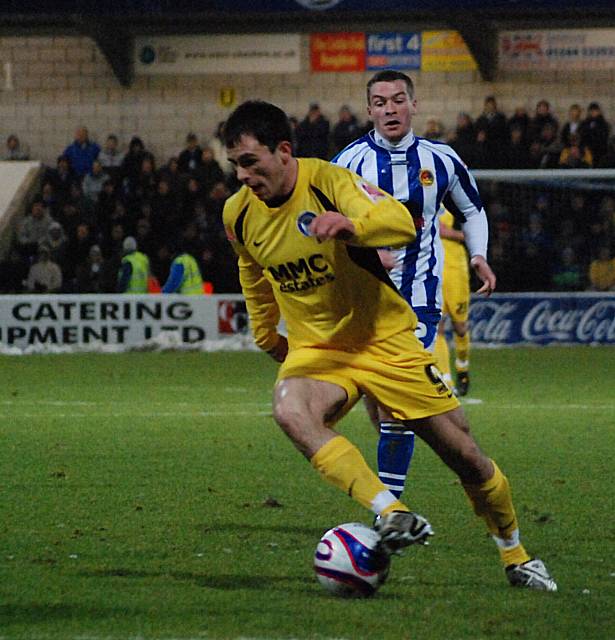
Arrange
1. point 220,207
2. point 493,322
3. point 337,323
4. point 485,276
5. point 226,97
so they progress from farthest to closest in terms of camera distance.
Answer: point 226,97 → point 220,207 → point 493,322 → point 485,276 → point 337,323

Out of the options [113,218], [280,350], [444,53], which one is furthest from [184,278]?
[280,350]

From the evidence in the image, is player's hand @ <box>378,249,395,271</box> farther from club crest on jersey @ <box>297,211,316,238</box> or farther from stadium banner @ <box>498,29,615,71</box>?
stadium banner @ <box>498,29,615,71</box>

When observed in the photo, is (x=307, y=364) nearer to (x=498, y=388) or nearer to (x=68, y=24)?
(x=498, y=388)

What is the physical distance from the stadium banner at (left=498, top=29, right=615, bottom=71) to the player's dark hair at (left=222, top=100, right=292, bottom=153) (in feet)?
66.4

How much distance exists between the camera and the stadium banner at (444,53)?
25.1 meters

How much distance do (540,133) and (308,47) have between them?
4867mm

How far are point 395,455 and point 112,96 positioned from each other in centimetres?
2033

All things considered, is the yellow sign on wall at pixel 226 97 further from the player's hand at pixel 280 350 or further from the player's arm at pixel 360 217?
the player's arm at pixel 360 217

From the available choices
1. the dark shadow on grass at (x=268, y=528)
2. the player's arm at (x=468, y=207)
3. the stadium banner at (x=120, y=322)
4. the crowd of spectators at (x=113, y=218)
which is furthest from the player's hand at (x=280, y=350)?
the crowd of spectators at (x=113, y=218)

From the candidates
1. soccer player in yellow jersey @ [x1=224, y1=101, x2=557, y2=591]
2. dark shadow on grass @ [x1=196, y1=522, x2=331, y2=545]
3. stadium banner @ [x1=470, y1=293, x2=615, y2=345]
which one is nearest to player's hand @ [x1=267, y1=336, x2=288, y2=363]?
soccer player in yellow jersey @ [x1=224, y1=101, x2=557, y2=591]

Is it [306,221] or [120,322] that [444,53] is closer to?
[120,322]

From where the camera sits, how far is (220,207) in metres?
22.7

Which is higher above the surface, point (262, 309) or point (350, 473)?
point (262, 309)

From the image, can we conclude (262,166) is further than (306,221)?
No
